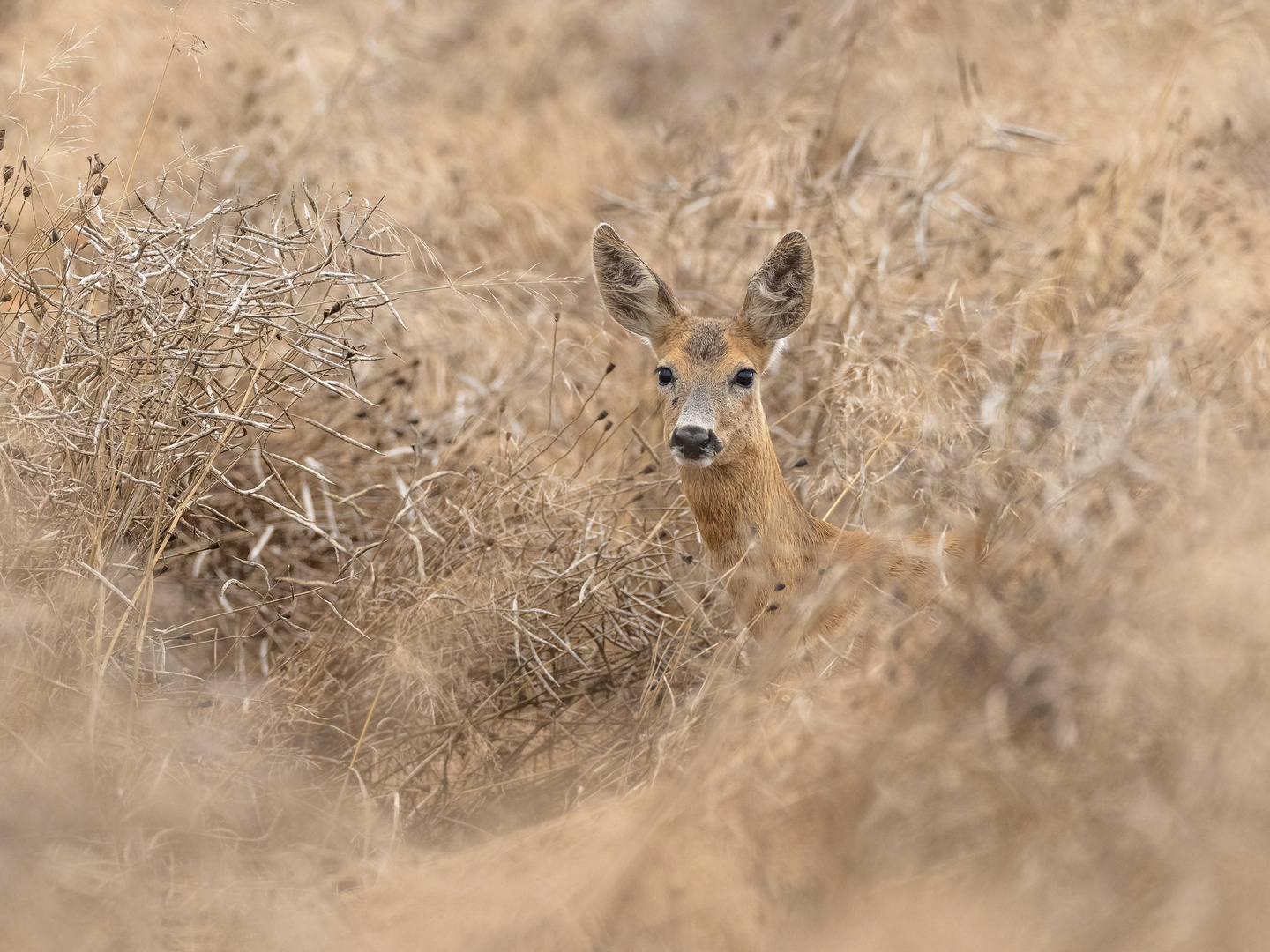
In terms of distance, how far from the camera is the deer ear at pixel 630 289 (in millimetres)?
4797

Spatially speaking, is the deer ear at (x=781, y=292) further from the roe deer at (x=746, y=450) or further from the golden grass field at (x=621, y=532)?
the golden grass field at (x=621, y=532)

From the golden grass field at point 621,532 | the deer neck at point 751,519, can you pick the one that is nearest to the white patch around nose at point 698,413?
the deer neck at point 751,519

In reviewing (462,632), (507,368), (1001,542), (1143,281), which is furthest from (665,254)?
(1001,542)

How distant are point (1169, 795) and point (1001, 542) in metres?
0.93

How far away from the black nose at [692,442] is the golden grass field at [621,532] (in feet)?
1.21

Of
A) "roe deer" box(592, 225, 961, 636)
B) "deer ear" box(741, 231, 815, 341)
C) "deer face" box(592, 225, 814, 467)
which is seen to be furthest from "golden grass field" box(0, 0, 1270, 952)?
"deer ear" box(741, 231, 815, 341)

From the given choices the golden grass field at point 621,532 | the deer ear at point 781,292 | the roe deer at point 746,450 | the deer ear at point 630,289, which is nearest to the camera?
the golden grass field at point 621,532

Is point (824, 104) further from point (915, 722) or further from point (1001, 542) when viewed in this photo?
point (915, 722)

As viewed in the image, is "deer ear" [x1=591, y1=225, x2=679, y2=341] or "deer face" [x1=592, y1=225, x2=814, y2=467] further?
"deer ear" [x1=591, y1=225, x2=679, y2=341]

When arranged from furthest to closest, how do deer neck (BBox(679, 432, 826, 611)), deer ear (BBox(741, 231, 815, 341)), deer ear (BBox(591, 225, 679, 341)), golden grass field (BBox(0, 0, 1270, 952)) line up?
1. deer ear (BBox(591, 225, 679, 341))
2. deer ear (BBox(741, 231, 815, 341))
3. deer neck (BBox(679, 432, 826, 611))
4. golden grass field (BBox(0, 0, 1270, 952))

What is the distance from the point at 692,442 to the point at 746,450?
0.27 metres

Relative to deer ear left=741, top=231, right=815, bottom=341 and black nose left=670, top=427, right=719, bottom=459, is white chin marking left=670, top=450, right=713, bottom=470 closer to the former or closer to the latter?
black nose left=670, top=427, right=719, bottom=459

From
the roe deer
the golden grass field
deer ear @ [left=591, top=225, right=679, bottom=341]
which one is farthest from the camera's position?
deer ear @ [left=591, top=225, right=679, bottom=341]

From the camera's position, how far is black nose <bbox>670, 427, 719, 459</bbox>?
421 cm
